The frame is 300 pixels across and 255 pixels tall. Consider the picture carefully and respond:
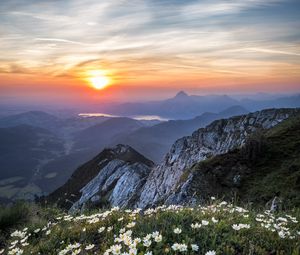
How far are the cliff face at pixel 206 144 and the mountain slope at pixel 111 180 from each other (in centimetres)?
556

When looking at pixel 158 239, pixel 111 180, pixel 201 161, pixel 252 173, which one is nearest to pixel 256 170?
pixel 252 173

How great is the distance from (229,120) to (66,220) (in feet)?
192

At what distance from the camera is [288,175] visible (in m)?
26.5

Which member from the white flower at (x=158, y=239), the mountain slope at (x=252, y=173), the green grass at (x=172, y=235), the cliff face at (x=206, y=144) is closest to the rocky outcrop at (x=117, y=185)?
the cliff face at (x=206, y=144)

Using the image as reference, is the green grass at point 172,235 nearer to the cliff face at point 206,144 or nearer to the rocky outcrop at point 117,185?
the cliff face at point 206,144

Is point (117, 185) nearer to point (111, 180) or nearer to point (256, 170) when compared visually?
point (111, 180)

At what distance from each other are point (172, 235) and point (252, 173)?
25259 millimetres

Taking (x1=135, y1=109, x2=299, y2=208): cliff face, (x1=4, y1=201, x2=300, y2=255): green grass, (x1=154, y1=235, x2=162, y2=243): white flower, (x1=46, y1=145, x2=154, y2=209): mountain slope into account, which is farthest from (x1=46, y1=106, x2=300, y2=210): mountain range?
(x1=154, y1=235, x2=162, y2=243): white flower

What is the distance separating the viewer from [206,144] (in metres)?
61.3

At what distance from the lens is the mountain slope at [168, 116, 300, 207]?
25594 millimetres

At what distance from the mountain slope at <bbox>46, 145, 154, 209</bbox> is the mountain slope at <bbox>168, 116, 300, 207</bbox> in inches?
537

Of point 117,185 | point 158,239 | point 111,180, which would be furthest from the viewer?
point 111,180

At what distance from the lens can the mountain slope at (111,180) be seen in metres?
66.4

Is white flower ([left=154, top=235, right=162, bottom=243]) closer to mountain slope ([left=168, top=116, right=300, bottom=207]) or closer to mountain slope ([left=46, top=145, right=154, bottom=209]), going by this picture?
mountain slope ([left=168, top=116, right=300, bottom=207])
